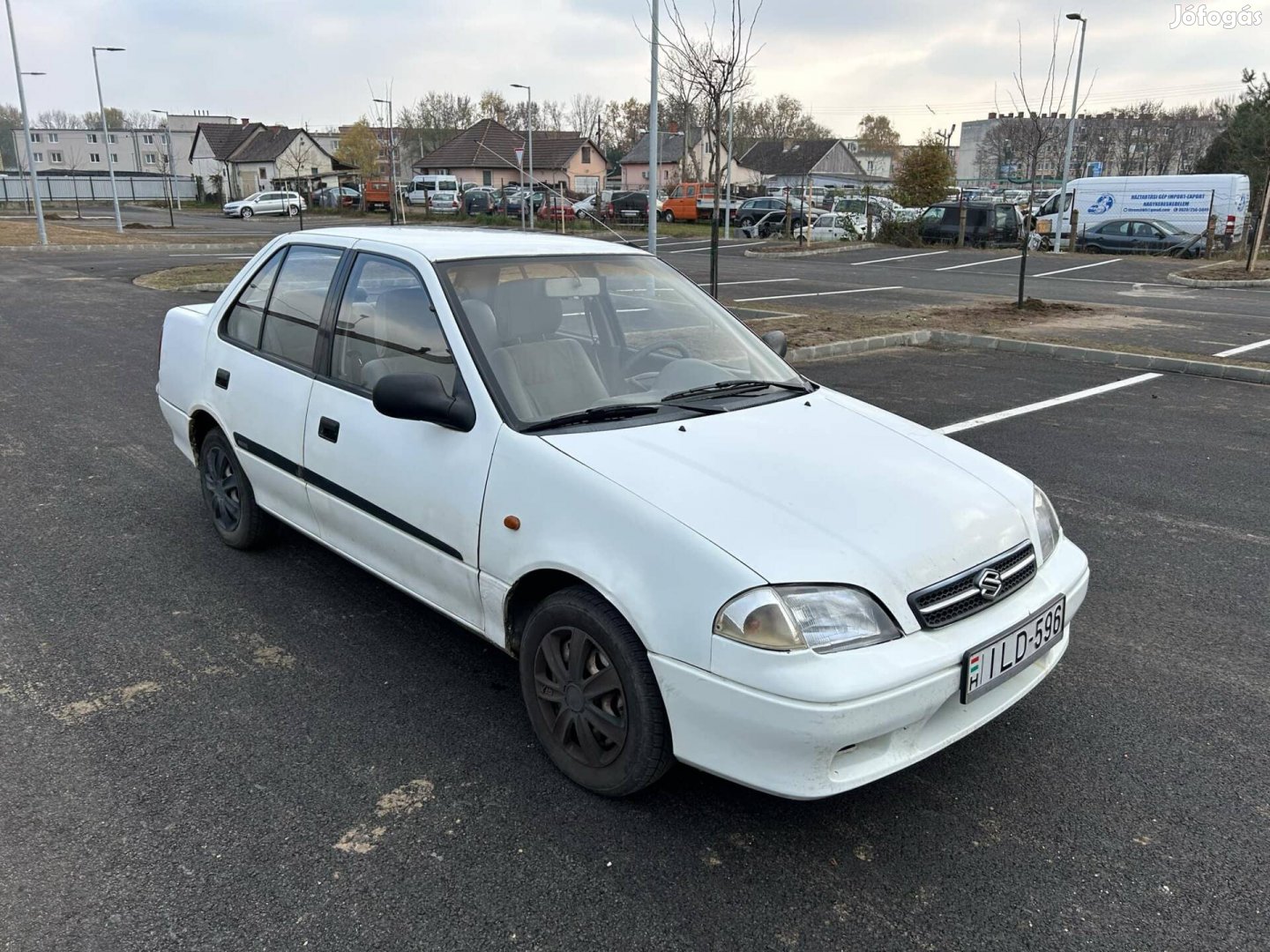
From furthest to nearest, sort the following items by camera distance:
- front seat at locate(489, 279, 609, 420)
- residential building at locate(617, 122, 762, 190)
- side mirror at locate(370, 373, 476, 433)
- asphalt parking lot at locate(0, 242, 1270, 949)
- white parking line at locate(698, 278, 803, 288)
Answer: residential building at locate(617, 122, 762, 190) → white parking line at locate(698, 278, 803, 288) → front seat at locate(489, 279, 609, 420) → side mirror at locate(370, 373, 476, 433) → asphalt parking lot at locate(0, 242, 1270, 949)

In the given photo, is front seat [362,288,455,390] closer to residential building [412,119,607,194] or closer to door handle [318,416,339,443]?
door handle [318,416,339,443]

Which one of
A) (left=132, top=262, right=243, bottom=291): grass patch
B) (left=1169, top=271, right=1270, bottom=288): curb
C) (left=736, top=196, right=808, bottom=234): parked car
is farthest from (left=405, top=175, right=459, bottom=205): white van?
(left=1169, top=271, right=1270, bottom=288): curb

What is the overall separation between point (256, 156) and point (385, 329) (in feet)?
285

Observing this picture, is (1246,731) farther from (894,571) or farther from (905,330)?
(905,330)

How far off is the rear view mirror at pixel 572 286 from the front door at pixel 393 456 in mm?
469

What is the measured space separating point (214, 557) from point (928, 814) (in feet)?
11.8

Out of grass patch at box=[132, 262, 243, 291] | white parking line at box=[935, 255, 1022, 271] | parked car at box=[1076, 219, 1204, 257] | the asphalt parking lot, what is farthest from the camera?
parked car at box=[1076, 219, 1204, 257]

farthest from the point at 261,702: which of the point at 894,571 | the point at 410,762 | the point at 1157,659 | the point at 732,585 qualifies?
the point at 1157,659

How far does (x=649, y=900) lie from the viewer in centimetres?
A: 248

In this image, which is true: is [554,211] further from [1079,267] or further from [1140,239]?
[1140,239]

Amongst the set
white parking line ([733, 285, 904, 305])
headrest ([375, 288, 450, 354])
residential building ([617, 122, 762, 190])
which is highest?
residential building ([617, 122, 762, 190])

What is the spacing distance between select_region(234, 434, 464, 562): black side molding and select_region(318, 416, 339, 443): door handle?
169mm

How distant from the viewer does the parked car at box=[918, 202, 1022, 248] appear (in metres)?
30.7

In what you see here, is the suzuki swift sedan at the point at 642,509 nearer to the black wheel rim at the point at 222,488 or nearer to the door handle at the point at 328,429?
the door handle at the point at 328,429
